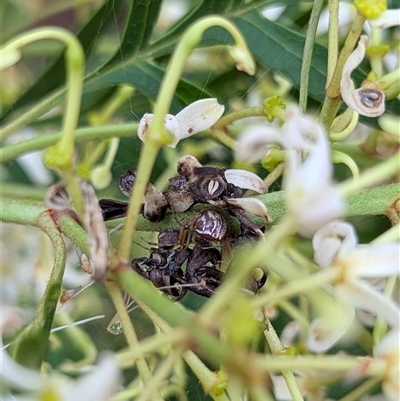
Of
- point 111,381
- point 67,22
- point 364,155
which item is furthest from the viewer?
point 67,22

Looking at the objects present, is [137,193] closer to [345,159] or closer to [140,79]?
A: [345,159]

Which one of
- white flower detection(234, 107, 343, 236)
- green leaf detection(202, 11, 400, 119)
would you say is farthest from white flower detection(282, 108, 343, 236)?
green leaf detection(202, 11, 400, 119)

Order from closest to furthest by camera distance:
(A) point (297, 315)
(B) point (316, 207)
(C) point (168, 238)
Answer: (B) point (316, 207), (C) point (168, 238), (A) point (297, 315)

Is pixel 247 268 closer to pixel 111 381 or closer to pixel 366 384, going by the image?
pixel 111 381

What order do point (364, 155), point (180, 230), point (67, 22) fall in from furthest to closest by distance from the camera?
1. point (67, 22)
2. point (364, 155)
3. point (180, 230)

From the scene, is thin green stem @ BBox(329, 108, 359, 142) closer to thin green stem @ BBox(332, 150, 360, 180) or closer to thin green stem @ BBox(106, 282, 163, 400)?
thin green stem @ BBox(332, 150, 360, 180)

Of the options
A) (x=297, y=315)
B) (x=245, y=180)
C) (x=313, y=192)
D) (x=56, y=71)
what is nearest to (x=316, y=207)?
(x=313, y=192)

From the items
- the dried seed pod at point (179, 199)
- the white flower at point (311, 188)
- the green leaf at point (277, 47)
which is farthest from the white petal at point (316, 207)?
the green leaf at point (277, 47)

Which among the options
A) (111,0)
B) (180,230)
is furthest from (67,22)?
(180,230)

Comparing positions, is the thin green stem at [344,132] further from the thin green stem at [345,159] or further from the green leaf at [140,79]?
the green leaf at [140,79]

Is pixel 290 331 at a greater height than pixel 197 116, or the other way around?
pixel 197 116
